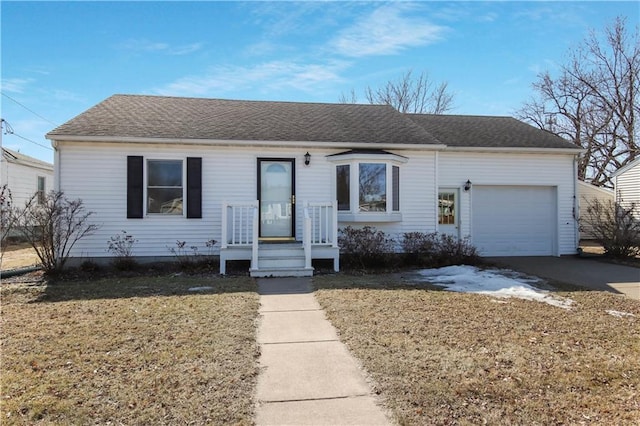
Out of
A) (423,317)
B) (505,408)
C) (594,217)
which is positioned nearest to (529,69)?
(594,217)

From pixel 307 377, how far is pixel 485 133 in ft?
36.8

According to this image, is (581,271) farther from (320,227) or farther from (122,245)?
(122,245)

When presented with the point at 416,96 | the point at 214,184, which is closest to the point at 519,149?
the point at 214,184

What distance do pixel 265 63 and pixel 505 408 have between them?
529 inches

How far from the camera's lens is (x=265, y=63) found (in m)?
14.2

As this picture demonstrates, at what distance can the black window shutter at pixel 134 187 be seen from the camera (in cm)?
973

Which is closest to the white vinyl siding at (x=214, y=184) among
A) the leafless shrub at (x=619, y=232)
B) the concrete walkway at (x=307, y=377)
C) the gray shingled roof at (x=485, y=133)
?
the gray shingled roof at (x=485, y=133)

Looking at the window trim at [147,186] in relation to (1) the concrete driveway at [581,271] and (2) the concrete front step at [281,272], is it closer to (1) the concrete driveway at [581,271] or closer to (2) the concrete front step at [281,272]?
(2) the concrete front step at [281,272]

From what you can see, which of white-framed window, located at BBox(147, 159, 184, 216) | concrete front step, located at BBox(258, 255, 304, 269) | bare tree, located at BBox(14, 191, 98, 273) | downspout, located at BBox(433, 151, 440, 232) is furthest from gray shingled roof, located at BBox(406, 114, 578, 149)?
bare tree, located at BBox(14, 191, 98, 273)

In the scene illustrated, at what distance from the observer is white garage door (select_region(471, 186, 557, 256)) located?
39.5 feet

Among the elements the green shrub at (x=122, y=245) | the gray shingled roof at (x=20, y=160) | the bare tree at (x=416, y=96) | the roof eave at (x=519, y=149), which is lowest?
the green shrub at (x=122, y=245)

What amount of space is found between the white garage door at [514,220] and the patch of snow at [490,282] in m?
2.76

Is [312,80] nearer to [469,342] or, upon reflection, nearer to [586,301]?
[586,301]

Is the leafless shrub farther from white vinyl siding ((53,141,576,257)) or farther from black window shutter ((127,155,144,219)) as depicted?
black window shutter ((127,155,144,219))
